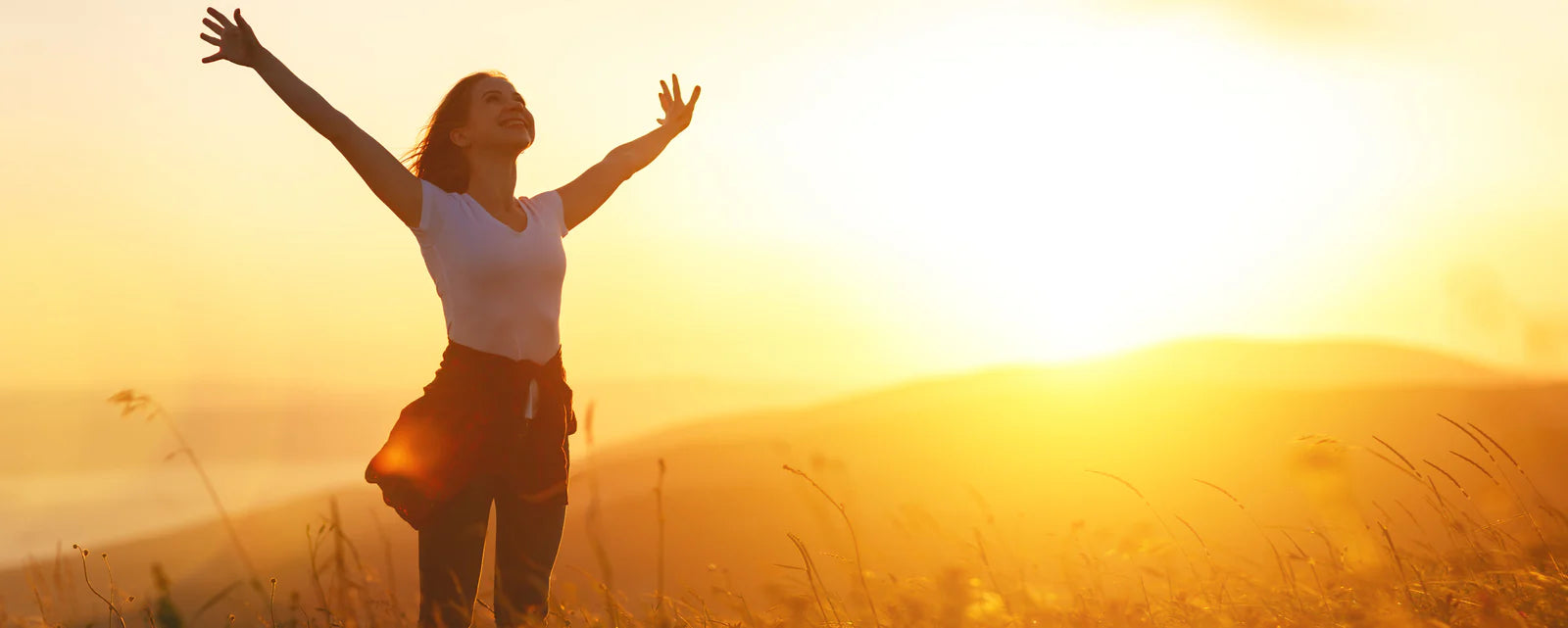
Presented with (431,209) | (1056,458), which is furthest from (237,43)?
(1056,458)

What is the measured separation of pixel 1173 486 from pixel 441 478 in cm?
1645

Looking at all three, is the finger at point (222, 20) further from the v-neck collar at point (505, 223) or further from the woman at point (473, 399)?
the v-neck collar at point (505, 223)

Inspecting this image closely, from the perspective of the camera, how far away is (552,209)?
185 inches

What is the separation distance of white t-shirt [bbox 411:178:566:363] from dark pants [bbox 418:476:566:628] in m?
0.51

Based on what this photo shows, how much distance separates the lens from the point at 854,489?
3.33 metres

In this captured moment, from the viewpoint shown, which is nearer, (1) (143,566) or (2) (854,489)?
(1) (143,566)

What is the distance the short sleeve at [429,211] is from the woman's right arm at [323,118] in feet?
0.11

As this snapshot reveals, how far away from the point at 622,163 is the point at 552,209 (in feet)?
2.28

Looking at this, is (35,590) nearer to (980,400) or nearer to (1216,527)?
(1216,527)

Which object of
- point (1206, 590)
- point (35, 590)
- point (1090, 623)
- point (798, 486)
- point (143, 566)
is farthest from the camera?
point (1206, 590)

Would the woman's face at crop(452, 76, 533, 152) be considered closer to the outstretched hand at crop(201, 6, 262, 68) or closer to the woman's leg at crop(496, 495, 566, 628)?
the outstretched hand at crop(201, 6, 262, 68)

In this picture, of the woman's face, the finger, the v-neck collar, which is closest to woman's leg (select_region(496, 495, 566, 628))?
the v-neck collar

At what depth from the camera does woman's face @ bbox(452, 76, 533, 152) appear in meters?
4.51

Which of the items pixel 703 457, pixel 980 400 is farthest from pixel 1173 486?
pixel 703 457
